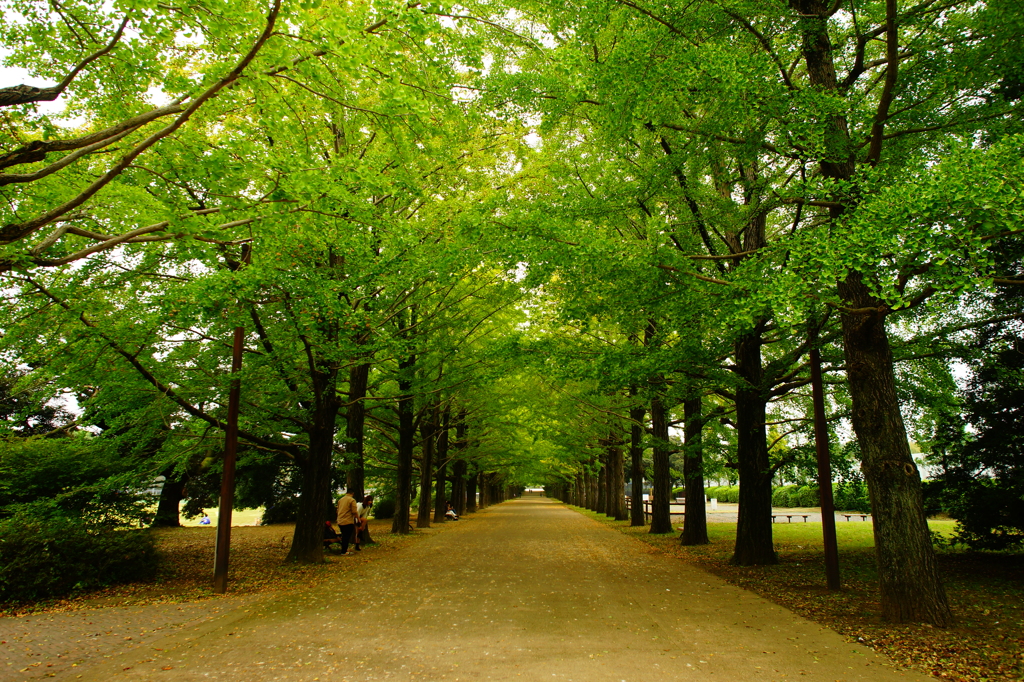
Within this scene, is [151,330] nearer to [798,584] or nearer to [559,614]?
[559,614]

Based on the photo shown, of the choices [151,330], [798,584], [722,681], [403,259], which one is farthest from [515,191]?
[722,681]

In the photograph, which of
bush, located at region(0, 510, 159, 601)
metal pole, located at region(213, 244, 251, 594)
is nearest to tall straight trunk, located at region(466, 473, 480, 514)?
bush, located at region(0, 510, 159, 601)

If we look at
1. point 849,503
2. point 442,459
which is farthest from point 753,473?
point 849,503

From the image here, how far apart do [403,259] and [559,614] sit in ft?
21.5

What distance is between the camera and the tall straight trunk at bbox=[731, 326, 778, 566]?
11141 mm

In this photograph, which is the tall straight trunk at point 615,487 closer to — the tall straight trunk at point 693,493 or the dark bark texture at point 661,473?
the dark bark texture at point 661,473

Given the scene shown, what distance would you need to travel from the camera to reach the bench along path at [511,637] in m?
5.02

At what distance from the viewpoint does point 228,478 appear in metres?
9.13

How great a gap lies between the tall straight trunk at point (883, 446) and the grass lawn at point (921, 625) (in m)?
0.36

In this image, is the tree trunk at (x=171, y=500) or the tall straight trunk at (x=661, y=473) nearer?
the tall straight trunk at (x=661, y=473)

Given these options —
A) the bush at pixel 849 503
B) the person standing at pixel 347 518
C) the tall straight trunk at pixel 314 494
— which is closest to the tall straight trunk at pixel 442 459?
the person standing at pixel 347 518

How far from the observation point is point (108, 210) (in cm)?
631

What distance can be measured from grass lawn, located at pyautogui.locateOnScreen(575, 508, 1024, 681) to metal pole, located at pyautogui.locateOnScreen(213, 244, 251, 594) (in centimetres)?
849

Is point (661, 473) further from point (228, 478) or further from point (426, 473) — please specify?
point (228, 478)
